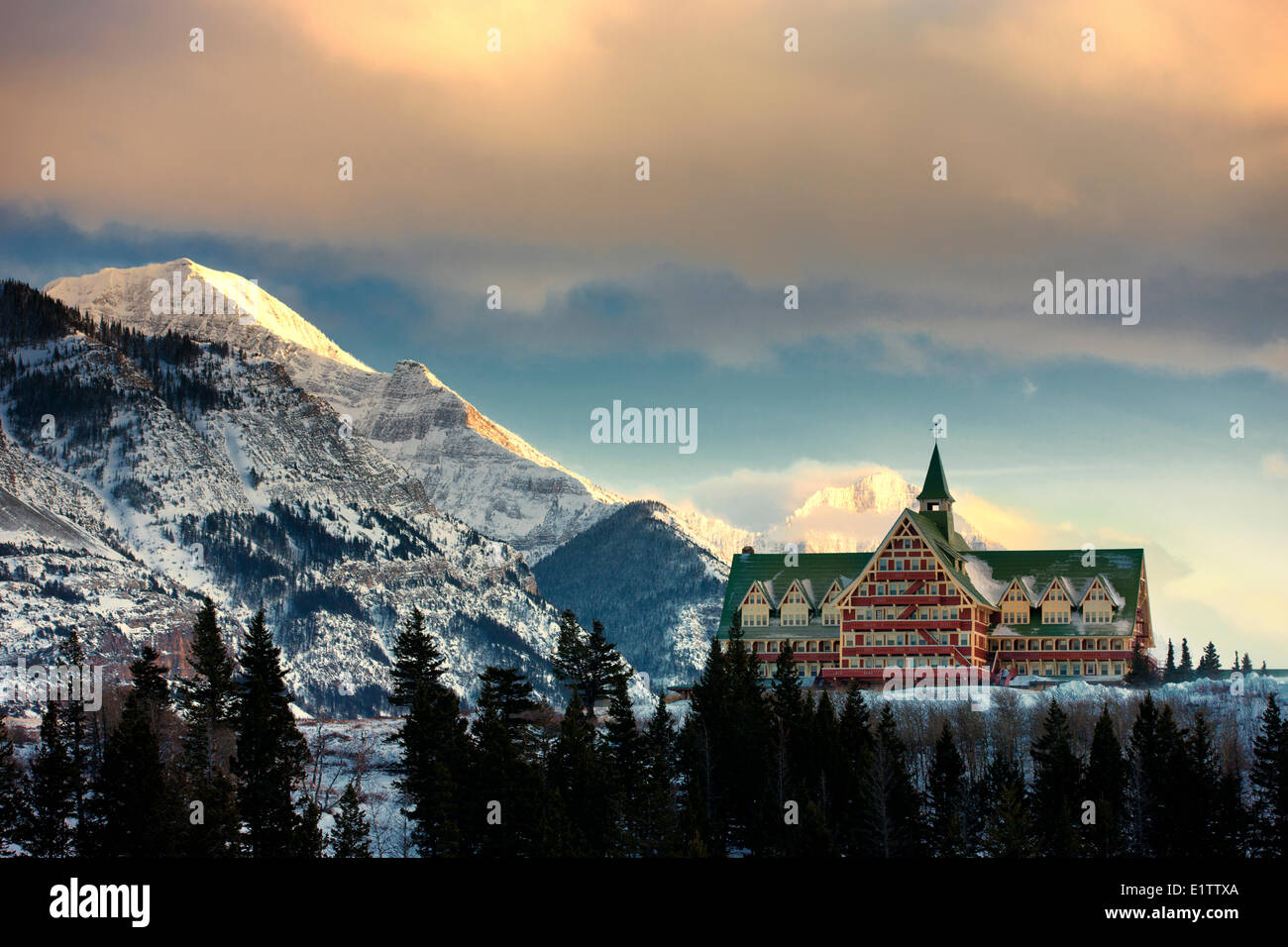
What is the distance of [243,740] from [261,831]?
7673 mm

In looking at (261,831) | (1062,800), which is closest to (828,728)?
(1062,800)

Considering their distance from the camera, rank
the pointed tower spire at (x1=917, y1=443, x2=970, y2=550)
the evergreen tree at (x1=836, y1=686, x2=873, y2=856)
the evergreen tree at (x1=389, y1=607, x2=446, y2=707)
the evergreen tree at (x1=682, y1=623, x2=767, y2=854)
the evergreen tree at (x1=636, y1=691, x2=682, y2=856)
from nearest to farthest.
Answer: the evergreen tree at (x1=636, y1=691, x2=682, y2=856), the evergreen tree at (x1=836, y1=686, x2=873, y2=856), the evergreen tree at (x1=682, y1=623, x2=767, y2=854), the evergreen tree at (x1=389, y1=607, x2=446, y2=707), the pointed tower spire at (x1=917, y1=443, x2=970, y2=550)

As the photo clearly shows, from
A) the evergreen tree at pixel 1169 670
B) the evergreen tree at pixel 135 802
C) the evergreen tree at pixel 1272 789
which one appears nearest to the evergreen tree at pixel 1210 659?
the evergreen tree at pixel 1169 670

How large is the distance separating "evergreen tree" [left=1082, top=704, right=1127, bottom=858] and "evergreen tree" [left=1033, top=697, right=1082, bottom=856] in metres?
1.09

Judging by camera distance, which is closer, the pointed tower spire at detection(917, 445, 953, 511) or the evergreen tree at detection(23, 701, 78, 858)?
the evergreen tree at detection(23, 701, 78, 858)

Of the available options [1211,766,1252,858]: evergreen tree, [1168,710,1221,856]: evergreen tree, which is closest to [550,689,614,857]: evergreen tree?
[1168,710,1221,856]: evergreen tree

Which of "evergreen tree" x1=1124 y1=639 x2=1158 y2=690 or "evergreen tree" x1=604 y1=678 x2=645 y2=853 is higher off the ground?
"evergreen tree" x1=1124 y1=639 x2=1158 y2=690

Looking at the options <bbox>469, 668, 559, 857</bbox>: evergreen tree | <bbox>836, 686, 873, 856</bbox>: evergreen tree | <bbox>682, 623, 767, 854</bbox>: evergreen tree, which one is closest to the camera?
<bbox>469, 668, 559, 857</bbox>: evergreen tree

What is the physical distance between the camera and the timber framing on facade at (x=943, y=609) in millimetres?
174750

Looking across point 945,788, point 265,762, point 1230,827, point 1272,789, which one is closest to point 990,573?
point 945,788

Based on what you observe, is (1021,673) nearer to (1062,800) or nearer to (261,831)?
(1062,800)

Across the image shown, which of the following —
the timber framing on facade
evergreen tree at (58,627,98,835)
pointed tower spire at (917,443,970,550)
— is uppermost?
pointed tower spire at (917,443,970,550)

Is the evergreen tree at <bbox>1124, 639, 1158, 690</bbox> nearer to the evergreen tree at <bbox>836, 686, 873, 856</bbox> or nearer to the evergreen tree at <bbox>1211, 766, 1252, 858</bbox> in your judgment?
the evergreen tree at <bbox>1211, 766, 1252, 858</bbox>

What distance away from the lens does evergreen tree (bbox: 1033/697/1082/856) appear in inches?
4663
